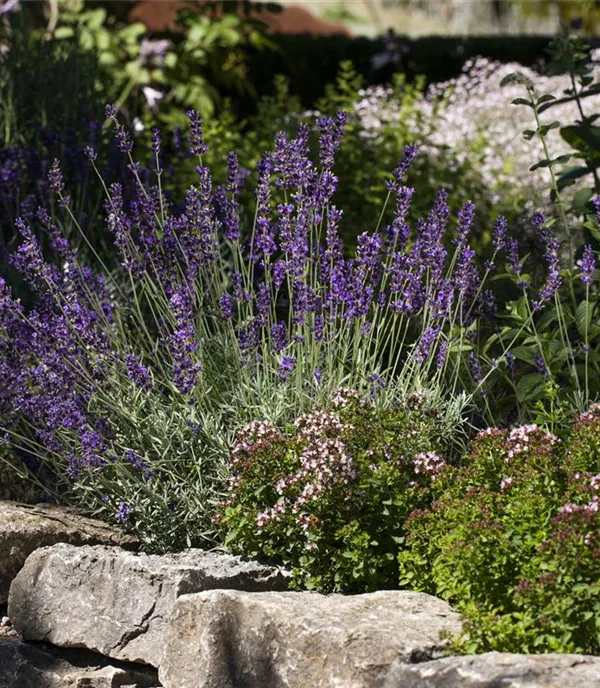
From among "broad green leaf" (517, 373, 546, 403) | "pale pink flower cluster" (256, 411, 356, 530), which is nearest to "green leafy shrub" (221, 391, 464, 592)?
"pale pink flower cluster" (256, 411, 356, 530)

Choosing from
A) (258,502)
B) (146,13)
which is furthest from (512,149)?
(146,13)

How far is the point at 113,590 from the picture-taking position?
10.7 feet

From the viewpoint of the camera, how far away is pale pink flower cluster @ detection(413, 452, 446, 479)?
321 cm

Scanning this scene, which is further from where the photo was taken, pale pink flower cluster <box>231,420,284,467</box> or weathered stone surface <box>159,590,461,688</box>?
pale pink flower cluster <box>231,420,284,467</box>

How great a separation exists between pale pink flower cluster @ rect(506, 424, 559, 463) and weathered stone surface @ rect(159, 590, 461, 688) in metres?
0.45

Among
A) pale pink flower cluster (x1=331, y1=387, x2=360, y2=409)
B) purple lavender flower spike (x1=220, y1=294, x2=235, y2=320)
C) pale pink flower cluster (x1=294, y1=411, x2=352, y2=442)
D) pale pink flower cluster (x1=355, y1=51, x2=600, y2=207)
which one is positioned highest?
pale pink flower cluster (x1=355, y1=51, x2=600, y2=207)

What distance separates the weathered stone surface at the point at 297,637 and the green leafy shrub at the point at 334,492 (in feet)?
0.59

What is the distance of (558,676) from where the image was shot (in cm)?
229

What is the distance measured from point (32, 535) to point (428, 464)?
1.25m

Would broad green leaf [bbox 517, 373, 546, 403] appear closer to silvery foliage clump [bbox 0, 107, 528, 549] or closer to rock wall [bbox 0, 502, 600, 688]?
silvery foliage clump [bbox 0, 107, 528, 549]

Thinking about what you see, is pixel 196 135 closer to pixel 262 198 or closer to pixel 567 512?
pixel 262 198

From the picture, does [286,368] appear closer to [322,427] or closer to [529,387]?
[322,427]

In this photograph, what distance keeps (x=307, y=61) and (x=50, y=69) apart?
611 cm

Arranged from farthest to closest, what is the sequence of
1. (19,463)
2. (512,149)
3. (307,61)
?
(307,61)
(512,149)
(19,463)
